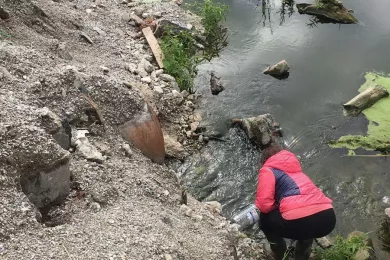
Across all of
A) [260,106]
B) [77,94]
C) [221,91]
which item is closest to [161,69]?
[221,91]

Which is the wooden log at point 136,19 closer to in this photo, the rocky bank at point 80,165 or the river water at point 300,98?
the river water at point 300,98

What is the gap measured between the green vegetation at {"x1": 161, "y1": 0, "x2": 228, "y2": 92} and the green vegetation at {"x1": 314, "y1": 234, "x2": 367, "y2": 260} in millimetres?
3862

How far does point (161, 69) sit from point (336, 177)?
3393mm

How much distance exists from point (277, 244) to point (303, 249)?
29 centimetres

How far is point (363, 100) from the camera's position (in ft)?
24.5

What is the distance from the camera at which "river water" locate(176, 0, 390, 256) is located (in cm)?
594

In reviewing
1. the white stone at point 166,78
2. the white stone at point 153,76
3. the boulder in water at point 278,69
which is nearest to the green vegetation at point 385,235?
the boulder in water at point 278,69

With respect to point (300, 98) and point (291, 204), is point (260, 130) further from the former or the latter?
point (291, 204)

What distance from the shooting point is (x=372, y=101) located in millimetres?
7535

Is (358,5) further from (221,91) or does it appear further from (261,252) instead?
(261,252)

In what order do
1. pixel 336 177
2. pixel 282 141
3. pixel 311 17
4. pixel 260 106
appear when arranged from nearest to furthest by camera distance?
pixel 336 177, pixel 282 141, pixel 260 106, pixel 311 17

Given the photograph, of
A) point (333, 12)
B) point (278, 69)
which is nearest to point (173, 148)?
point (278, 69)

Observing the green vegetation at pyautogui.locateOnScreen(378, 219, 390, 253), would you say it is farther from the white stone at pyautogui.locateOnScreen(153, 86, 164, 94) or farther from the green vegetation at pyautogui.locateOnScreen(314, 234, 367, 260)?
the white stone at pyautogui.locateOnScreen(153, 86, 164, 94)

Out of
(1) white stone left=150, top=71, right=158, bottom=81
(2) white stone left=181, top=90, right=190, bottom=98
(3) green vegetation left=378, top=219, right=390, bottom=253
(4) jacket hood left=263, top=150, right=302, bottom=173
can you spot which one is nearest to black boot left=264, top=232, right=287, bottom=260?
(4) jacket hood left=263, top=150, right=302, bottom=173
